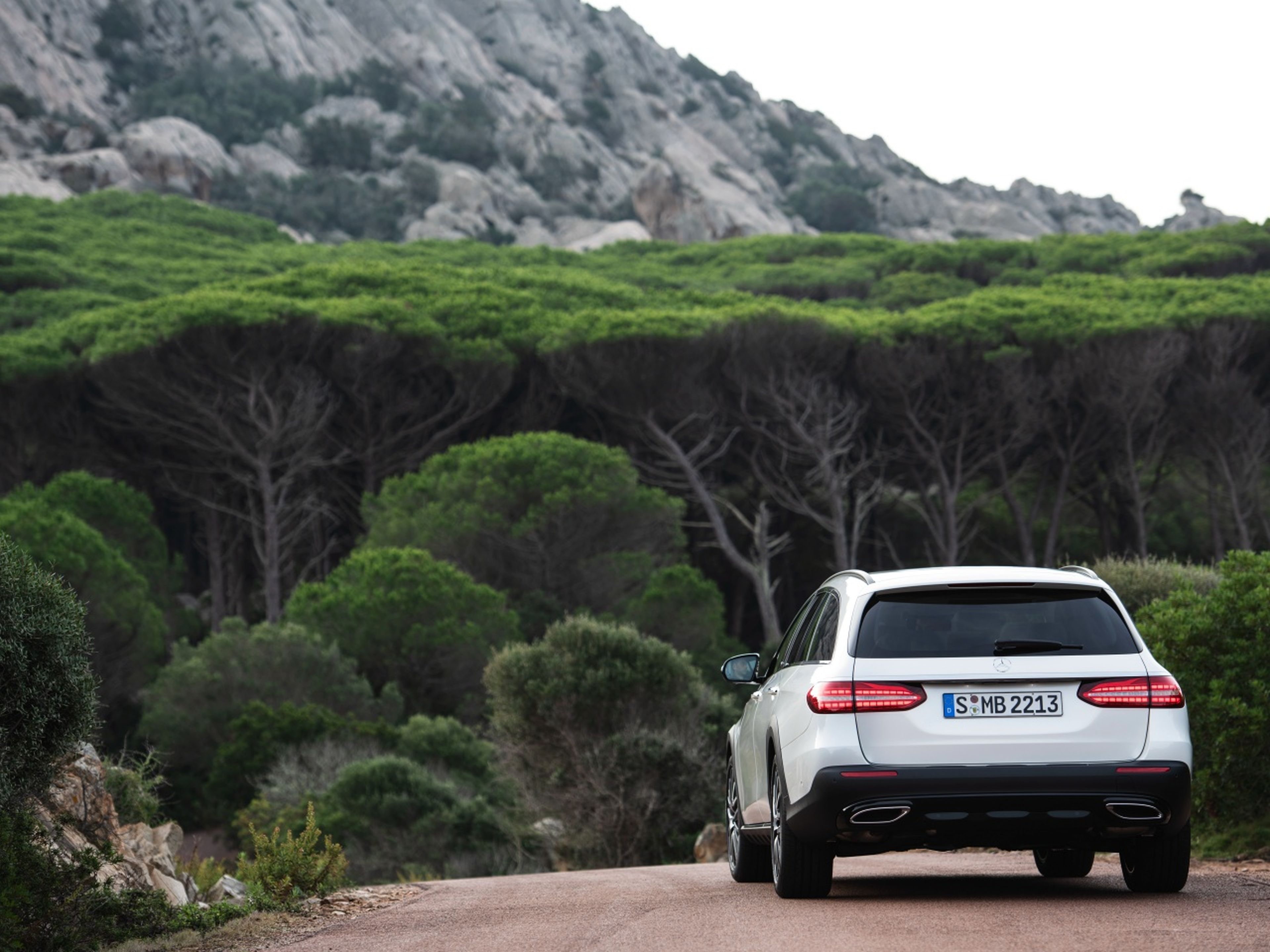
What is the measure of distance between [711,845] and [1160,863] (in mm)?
14207

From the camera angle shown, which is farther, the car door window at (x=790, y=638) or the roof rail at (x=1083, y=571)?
the car door window at (x=790, y=638)

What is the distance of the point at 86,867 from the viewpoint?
7117 mm

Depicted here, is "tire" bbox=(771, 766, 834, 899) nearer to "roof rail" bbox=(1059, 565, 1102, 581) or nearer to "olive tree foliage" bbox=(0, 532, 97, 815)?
"roof rail" bbox=(1059, 565, 1102, 581)

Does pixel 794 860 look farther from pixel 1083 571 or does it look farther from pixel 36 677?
pixel 36 677

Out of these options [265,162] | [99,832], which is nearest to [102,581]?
[99,832]

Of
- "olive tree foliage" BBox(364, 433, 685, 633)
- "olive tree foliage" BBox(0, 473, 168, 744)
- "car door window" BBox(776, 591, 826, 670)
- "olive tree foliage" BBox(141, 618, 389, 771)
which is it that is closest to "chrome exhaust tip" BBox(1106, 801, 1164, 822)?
"car door window" BBox(776, 591, 826, 670)

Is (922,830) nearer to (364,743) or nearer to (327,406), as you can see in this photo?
(364,743)

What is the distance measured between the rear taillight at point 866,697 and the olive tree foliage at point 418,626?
27178mm

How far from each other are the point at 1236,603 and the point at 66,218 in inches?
2131

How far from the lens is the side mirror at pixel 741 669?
8.53 metres

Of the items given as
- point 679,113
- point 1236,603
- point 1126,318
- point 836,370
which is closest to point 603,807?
point 1236,603

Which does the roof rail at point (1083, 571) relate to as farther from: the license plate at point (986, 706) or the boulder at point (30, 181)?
the boulder at point (30, 181)

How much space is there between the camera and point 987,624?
6.96m

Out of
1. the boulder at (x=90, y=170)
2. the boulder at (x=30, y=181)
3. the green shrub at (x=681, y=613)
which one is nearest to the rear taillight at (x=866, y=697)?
the green shrub at (x=681, y=613)
